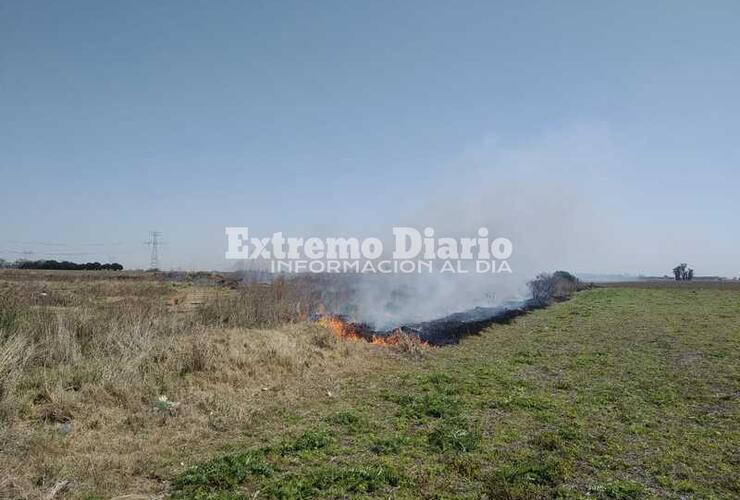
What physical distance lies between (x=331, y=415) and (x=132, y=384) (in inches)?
141

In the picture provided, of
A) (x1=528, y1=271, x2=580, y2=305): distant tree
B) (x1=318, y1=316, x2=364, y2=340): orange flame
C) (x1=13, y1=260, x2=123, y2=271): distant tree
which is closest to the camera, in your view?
(x1=318, y1=316, x2=364, y2=340): orange flame

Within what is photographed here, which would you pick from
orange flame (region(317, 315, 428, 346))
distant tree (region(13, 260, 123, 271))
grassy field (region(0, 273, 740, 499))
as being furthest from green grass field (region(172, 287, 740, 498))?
distant tree (region(13, 260, 123, 271))

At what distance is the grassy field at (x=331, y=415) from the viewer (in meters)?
4.93

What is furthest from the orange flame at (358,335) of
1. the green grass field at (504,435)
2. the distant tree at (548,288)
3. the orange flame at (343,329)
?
the distant tree at (548,288)

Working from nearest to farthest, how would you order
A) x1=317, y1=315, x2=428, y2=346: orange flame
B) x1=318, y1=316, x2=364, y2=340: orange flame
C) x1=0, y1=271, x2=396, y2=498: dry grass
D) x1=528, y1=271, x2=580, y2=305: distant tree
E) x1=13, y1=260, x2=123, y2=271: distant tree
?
x1=0, y1=271, x2=396, y2=498: dry grass → x1=317, y1=315, x2=428, y2=346: orange flame → x1=318, y1=316, x2=364, y2=340: orange flame → x1=528, y1=271, x2=580, y2=305: distant tree → x1=13, y1=260, x2=123, y2=271: distant tree

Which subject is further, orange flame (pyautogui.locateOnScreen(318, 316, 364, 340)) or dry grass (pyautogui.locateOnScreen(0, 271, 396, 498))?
orange flame (pyautogui.locateOnScreen(318, 316, 364, 340))

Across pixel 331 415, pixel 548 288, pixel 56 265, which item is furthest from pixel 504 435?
pixel 56 265

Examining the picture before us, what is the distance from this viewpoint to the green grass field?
484 cm

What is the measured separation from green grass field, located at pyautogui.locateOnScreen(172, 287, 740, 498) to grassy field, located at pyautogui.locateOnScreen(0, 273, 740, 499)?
0.10 feet

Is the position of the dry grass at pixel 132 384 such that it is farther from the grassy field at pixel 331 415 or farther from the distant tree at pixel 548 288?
the distant tree at pixel 548 288

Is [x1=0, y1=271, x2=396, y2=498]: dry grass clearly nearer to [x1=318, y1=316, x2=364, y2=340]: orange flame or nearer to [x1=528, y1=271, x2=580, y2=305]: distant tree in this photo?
[x1=318, y1=316, x2=364, y2=340]: orange flame

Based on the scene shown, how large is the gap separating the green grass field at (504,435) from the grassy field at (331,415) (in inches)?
1.2

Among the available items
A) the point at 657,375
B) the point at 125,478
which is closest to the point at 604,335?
the point at 657,375

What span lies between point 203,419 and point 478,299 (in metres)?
30.0
